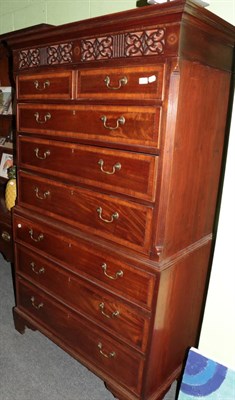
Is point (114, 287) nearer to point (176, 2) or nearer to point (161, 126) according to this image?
point (161, 126)

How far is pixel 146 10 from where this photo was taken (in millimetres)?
1114

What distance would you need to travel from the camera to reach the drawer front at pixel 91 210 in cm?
135

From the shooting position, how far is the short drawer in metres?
1.29

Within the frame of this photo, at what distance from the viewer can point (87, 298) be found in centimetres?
165

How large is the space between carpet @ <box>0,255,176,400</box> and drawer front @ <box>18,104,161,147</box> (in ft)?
4.57

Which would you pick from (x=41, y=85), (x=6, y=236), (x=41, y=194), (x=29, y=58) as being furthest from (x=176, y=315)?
(x=6, y=236)

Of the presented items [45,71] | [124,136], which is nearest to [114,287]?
[124,136]

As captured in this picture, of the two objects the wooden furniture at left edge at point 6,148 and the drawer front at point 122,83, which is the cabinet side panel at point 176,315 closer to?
the drawer front at point 122,83

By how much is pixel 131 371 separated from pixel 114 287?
43 centimetres

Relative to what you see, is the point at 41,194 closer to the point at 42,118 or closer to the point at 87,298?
the point at 42,118

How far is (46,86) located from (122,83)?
51 cm

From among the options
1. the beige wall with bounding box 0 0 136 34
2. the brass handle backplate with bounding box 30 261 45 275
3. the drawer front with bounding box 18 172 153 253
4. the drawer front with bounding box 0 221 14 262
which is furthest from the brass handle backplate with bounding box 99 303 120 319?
the beige wall with bounding box 0 0 136 34

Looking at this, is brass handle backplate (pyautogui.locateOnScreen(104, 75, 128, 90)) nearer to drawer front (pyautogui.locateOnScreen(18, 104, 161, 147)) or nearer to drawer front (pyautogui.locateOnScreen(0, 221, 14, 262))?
drawer front (pyautogui.locateOnScreen(18, 104, 161, 147))

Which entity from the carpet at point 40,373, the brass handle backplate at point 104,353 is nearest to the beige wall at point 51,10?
the brass handle backplate at point 104,353
